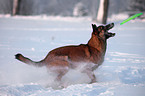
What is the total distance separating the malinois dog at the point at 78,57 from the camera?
179 inches

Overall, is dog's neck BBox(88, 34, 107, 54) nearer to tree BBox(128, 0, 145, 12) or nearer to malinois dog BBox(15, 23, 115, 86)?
malinois dog BBox(15, 23, 115, 86)

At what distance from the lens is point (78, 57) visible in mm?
4707

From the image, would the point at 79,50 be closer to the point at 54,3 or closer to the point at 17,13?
the point at 17,13

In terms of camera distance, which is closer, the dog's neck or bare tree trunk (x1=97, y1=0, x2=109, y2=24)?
the dog's neck

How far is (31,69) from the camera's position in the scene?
18.0 ft

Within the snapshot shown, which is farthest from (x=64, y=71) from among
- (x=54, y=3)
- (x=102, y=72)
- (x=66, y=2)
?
(x=66, y=2)

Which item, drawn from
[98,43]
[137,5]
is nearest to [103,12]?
[98,43]

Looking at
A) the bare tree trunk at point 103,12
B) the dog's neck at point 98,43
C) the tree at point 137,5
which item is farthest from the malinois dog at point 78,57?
the tree at point 137,5

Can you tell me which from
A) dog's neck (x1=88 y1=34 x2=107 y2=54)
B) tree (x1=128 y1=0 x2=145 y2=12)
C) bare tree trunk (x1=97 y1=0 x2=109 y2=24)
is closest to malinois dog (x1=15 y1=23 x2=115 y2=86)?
dog's neck (x1=88 y1=34 x2=107 y2=54)

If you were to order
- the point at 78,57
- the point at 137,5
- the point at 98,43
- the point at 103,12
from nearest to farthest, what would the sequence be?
the point at 78,57
the point at 98,43
the point at 103,12
the point at 137,5

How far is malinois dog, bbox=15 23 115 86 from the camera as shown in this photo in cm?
455

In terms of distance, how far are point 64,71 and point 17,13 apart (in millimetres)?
21580

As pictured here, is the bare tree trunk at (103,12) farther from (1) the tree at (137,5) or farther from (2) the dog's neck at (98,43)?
(1) the tree at (137,5)

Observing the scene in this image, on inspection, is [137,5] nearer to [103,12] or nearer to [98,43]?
[103,12]
